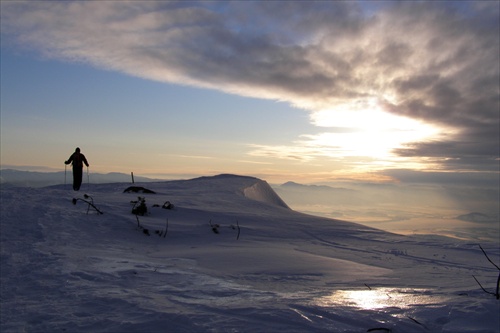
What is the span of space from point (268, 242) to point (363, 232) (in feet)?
11.9

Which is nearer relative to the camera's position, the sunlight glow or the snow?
the snow

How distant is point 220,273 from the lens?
18.8 feet

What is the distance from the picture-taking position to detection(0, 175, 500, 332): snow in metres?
3.42

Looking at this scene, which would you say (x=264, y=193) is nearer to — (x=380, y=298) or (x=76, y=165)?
(x=76, y=165)

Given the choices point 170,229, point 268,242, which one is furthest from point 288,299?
point 170,229

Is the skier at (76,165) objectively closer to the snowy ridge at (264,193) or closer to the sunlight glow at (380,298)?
the snowy ridge at (264,193)

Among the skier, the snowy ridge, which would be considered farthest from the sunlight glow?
the snowy ridge

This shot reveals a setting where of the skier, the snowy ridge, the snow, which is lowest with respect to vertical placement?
the snow

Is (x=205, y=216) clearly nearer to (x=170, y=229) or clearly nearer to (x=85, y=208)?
(x=170, y=229)

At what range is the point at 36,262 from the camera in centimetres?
572

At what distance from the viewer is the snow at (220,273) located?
3.42m

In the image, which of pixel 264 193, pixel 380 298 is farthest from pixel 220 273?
pixel 264 193

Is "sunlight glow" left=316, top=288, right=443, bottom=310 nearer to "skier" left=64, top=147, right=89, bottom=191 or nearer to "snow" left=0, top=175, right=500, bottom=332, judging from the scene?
"snow" left=0, top=175, right=500, bottom=332

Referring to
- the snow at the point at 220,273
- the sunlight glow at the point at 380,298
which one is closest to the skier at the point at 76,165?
the snow at the point at 220,273
